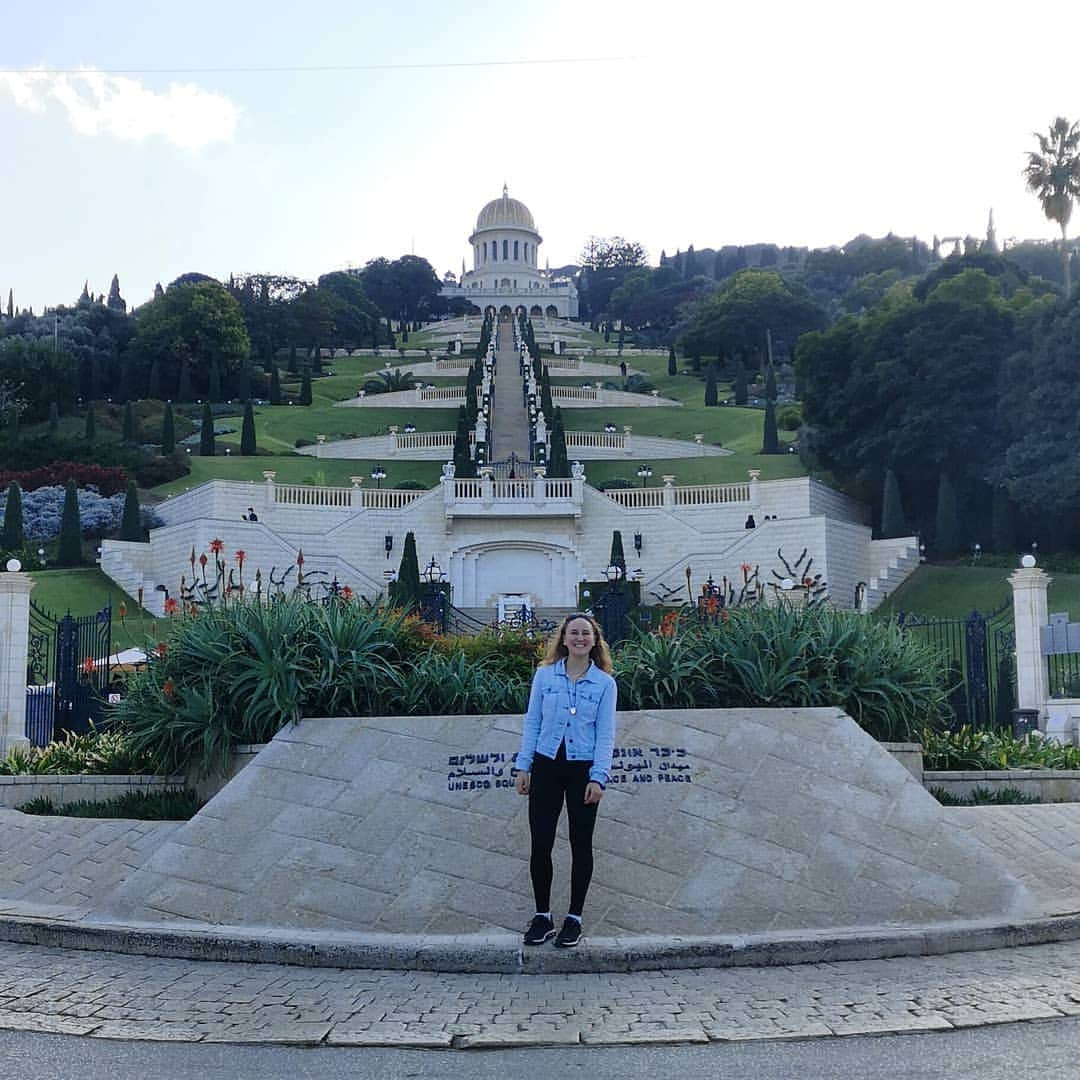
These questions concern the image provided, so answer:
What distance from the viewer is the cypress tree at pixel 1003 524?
35625 mm

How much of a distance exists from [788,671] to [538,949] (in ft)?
11.8

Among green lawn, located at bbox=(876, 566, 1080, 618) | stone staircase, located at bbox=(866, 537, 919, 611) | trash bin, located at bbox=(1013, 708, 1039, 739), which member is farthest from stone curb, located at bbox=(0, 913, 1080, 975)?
stone staircase, located at bbox=(866, 537, 919, 611)

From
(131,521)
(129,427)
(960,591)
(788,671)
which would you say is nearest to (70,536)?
(131,521)

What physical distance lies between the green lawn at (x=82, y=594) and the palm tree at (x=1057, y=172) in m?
37.5

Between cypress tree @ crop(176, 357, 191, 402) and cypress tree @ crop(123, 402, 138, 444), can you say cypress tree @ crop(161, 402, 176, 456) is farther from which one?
cypress tree @ crop(176, 357, 191, 402)

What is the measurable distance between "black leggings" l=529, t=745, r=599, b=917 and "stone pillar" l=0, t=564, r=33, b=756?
10.0m

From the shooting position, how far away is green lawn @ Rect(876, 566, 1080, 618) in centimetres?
3067

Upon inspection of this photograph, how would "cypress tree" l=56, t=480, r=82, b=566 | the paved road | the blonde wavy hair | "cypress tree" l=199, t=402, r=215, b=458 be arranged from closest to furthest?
the paved road, the blonde wavy hair, "cypress tree" l=56, t=480, r=82, b=566, "cypress tree" l=199, t=402, r=215, b=458

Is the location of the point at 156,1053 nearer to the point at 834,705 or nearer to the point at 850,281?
the point at 834,705

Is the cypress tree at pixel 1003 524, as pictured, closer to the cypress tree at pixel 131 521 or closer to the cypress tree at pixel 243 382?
the cypress tree at pixel 131 521

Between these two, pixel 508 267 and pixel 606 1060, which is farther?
pixel 508 267

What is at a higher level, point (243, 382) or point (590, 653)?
point (243, 382)

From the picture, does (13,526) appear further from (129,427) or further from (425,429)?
(425,429)

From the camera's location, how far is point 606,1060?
4.71m
